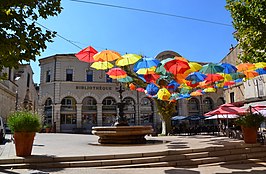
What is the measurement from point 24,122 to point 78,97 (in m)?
25.9

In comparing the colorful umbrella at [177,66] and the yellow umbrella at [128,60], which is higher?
the yellow umbrella at [128,60]

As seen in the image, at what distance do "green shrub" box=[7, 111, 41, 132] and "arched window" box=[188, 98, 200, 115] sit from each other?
32.4 m

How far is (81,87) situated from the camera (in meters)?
34.2

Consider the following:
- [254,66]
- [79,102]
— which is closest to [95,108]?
[79,102]

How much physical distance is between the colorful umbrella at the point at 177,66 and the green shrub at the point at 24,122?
20.0 ft

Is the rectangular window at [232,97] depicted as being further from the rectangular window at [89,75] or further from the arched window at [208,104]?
the rectangular window at [89,75]

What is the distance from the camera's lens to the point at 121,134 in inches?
478

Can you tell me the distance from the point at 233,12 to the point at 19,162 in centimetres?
1120

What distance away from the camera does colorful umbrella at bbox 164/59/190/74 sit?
11.3 metres

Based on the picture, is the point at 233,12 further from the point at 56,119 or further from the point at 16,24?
the point at 56,119

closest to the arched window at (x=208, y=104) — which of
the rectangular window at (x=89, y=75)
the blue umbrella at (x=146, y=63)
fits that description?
the rectangular window at (x=89, y=75)

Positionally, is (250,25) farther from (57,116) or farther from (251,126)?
(57,116)

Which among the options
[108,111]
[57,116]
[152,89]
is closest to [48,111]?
[57,116]

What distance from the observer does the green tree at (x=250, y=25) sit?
11.2 metres
